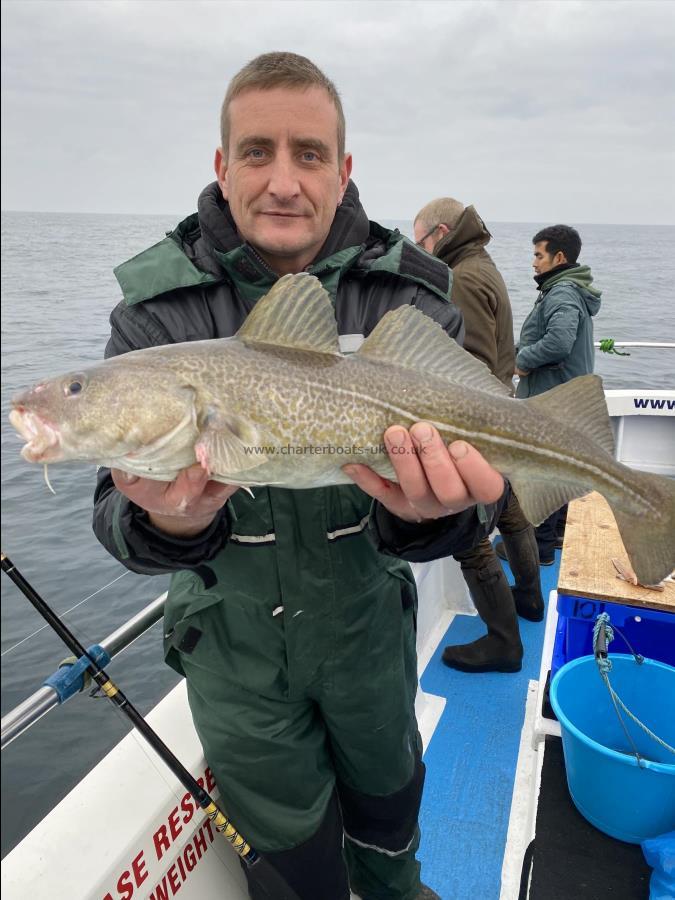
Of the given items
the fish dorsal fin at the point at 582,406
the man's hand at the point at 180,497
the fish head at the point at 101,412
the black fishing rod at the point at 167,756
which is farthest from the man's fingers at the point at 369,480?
the black fishing rod at the point at 167,756

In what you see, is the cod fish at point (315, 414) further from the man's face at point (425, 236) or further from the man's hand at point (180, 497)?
the man's face at point (425, 236)

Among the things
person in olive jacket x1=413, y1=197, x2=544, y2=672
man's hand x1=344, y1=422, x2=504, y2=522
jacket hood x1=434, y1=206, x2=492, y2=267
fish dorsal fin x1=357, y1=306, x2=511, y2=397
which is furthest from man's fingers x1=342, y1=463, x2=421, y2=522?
jacket hood x1=434, y1=206, x2=492, y2=267

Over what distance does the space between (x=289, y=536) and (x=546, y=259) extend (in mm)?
5829

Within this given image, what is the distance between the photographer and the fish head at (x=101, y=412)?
6.21 feet

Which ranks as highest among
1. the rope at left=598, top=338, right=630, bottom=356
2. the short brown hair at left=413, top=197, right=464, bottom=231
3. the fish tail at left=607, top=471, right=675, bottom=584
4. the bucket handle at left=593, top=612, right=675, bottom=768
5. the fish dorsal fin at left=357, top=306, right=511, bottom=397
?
the short brown hair at left=413, top=197, right=464, bottom=231

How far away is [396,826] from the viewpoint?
267 cm

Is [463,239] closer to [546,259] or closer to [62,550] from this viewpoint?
[546,259]

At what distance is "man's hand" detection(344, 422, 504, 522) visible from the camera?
6.70ft

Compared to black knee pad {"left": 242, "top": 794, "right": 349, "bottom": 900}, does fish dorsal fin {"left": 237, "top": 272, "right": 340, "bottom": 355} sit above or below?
above

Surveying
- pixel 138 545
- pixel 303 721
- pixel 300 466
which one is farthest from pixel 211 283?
pixel 303 721

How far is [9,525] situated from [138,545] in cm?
70

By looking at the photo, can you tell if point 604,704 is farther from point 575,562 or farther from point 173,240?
point 173,240

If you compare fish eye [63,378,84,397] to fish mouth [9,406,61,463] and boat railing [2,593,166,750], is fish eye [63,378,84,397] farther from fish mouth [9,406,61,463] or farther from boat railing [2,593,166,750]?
boat railing [2,593,166,750]

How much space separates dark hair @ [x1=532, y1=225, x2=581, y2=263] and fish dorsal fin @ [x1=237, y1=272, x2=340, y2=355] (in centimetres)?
556
